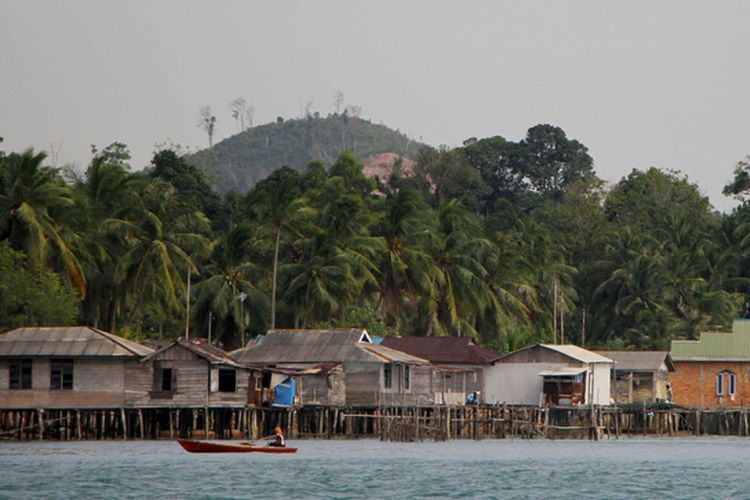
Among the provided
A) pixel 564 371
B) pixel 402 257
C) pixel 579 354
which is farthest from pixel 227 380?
pixel 402 257

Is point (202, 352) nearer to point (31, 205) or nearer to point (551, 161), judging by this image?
point (31, 205)

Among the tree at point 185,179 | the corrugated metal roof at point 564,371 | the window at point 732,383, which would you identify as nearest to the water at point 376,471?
the corrugated metal roof at point 564,371

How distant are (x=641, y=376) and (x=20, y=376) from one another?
36.7 m

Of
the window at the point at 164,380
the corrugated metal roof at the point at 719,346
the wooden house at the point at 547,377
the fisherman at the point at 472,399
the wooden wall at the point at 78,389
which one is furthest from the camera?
the corrugated metal roof at the point at 719,346

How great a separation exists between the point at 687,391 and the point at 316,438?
26.4 meters

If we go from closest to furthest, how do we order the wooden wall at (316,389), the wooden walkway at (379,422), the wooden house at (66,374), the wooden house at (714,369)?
the wooden house at (66,374), the wooden walkway at (379,422), the wooden wall at (316,389), the wooden house at (714,369)

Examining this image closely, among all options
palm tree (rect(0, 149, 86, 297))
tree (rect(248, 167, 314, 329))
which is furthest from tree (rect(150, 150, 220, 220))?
palm tree (rect(0, 149, 86, 297))

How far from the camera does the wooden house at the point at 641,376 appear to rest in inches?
3489

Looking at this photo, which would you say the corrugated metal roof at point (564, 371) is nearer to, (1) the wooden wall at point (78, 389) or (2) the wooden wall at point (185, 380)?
(2) the wooden wall at point (185, 380)

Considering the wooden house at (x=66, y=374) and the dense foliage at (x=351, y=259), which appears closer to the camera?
the wooden house at (x=66, y=374)

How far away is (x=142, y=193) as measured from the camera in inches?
3467

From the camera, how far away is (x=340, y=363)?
7594 cm

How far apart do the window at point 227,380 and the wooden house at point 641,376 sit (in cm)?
2648

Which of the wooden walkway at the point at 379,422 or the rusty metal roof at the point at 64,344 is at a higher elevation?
the rusty metal roof at the point at 64,344
